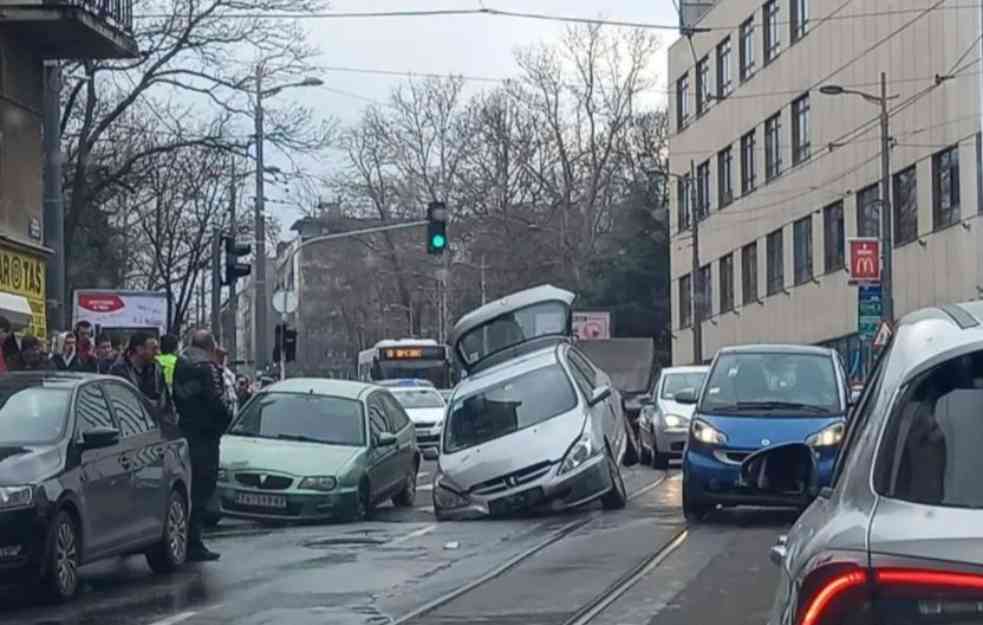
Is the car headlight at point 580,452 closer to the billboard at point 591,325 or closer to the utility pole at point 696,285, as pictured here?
the billboard at point 591,325

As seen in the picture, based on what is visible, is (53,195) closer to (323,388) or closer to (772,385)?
(323,388)

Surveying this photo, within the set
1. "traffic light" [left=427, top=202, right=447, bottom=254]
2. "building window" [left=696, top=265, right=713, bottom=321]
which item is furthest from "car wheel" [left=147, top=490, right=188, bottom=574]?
"building window" [left=696, top=265, right=713, bottom=321]

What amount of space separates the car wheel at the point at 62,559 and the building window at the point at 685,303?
5668cm

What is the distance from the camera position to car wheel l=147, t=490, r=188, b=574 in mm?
14336

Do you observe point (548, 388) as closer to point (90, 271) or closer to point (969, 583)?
point (969, 583)

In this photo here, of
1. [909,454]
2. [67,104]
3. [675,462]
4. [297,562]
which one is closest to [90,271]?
[67,104]

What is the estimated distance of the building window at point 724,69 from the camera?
62594mm

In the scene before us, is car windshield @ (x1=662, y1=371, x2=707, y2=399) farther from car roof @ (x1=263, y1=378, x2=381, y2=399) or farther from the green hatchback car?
car roof @ (x1=263, y1=378, x2=381, y2=399)

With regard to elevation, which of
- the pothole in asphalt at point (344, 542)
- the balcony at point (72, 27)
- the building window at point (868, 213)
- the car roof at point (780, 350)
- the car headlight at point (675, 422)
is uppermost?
the balcony at point (72, 27)

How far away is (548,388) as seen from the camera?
20.2 meters

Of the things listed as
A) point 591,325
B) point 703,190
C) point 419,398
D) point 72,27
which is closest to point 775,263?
point 591,325

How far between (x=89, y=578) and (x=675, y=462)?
17.4m

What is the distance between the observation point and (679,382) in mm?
29359

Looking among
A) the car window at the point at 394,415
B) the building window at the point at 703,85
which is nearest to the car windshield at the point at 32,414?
the car window at the point at 394,415
